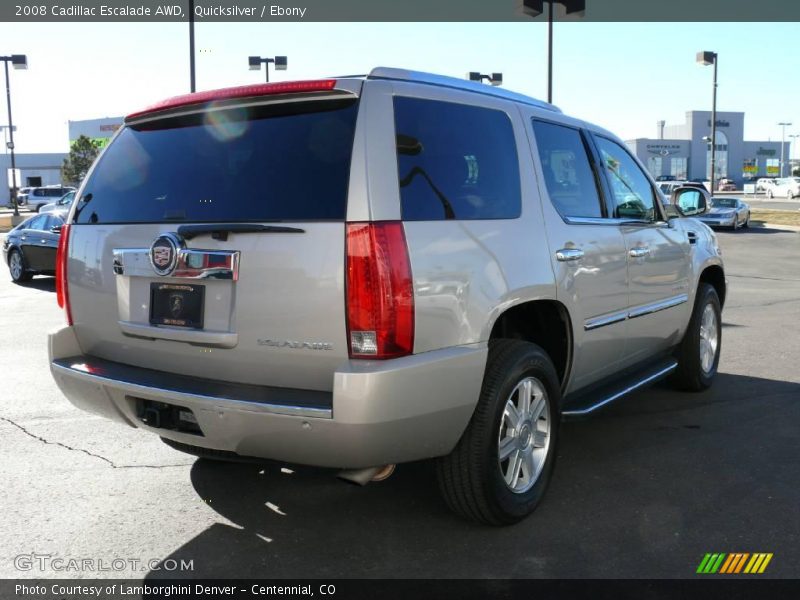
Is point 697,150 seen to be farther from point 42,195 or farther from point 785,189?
point 42,195

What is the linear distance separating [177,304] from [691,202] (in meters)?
4.23

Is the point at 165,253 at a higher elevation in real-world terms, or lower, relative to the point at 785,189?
lower

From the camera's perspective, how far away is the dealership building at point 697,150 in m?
108

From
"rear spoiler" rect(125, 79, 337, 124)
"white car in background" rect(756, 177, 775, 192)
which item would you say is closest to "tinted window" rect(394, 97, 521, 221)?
"rear spoiler" rect(125, 79, 337, 124)

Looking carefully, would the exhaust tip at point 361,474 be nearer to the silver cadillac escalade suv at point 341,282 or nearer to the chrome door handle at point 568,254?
the silver cadillac escalade suv at point 341,282

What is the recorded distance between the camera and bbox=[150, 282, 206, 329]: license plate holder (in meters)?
3.35

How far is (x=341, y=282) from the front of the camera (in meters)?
3.05

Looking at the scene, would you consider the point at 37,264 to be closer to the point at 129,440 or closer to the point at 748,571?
the point at 129,440

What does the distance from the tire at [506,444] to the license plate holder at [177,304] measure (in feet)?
4.05

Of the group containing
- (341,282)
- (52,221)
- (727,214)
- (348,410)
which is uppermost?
(727,214)

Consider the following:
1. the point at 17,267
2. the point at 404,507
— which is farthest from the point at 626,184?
the point at 17,267

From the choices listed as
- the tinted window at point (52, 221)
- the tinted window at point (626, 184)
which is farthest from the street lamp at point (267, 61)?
the tinted window at point (626, 184)

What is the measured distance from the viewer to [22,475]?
4.41 metres

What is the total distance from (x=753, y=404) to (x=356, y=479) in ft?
12.4
